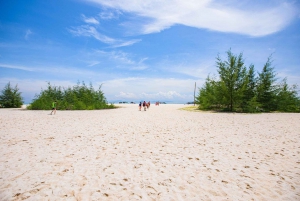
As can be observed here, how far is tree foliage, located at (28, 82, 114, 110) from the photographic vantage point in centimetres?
2748

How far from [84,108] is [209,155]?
1059 inches

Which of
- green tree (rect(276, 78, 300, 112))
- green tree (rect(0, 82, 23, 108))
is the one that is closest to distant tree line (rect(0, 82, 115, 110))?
green tree (rect(0, 82, 23, 108))

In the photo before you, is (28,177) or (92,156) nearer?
(28,177)

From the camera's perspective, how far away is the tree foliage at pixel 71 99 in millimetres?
27484

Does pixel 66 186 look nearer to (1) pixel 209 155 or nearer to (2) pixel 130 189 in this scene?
(2) pixel 130 189

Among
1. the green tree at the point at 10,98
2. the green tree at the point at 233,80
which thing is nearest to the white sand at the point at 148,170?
the green tree at the point at 233,80

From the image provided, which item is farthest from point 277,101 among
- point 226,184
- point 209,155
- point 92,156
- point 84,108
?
point 84,108

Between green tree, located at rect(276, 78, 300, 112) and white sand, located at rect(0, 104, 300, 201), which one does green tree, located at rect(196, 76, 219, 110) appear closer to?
green tree, located at rect(276, 78, 300, 112)

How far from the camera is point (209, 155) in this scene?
607 centimetres

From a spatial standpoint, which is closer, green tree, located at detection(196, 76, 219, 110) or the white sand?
the white sand

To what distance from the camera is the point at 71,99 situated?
29906 mm

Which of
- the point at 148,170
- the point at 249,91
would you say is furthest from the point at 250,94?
the point at 148,170

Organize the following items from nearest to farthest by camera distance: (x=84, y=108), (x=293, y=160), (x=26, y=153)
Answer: (x=293, y=160)
(x=26, y=153)
(x=84, y=108)

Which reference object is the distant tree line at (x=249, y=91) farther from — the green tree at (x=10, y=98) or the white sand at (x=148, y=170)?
the green tree at (x=10, y=98)
